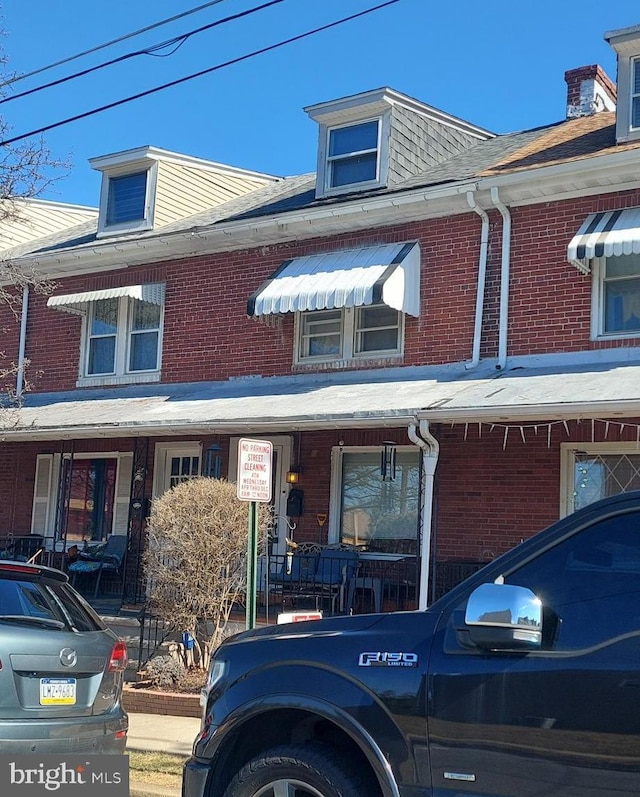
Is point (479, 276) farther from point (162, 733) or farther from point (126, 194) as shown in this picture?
point (126, 194)

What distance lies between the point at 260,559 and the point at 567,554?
9048 millimetres

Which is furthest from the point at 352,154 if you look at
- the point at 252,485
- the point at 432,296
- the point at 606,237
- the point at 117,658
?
the point at 117,658

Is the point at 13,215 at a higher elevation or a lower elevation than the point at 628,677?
higher

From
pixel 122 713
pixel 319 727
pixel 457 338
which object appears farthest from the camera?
pixel 457 338

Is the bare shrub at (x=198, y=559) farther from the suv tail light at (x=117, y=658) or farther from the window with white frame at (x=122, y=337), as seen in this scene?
the window with white frame at (x=122, y=337)

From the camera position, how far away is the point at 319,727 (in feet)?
15.4

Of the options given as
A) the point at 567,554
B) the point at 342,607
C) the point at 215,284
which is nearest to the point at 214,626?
the point at 342,607

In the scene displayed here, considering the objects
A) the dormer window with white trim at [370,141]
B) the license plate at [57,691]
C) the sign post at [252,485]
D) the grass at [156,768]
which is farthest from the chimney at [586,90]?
the license plate at [57,691]

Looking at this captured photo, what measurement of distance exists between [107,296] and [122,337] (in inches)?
31.2

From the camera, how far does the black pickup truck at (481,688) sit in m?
3.79

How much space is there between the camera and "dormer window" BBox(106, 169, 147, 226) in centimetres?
1711

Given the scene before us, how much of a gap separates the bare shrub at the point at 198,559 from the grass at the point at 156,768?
89.9 inches

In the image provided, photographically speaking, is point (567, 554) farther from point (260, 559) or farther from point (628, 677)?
point (260, 559)

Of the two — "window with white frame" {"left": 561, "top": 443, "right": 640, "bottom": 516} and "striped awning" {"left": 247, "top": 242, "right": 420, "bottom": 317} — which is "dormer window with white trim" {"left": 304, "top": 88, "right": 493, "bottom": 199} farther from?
"window with white frame" {"left": 561, "top": 443, "right": 640, "bottom": 516}
